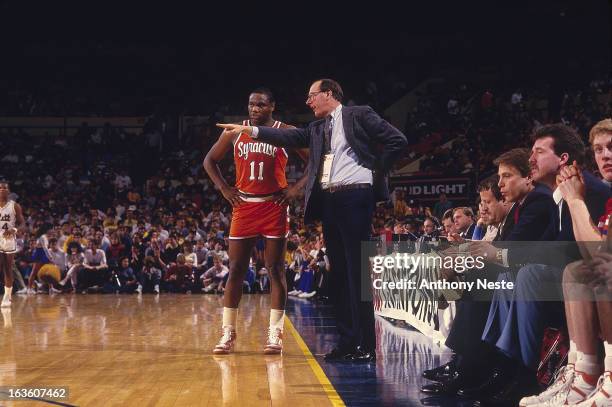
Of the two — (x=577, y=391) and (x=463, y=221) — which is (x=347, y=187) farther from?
(x=577, y=391)

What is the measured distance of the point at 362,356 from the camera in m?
4.97

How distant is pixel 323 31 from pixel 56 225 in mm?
9030

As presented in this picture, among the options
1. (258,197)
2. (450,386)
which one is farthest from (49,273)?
(450,386)

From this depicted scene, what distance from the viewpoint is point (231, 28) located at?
21.2 metres

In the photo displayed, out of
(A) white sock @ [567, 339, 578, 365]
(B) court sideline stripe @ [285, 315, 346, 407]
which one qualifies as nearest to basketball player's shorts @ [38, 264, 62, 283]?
(B) court sideline stripe @ [285, 315, 346, 407]

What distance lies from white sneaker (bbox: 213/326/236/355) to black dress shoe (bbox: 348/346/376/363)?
0.92m

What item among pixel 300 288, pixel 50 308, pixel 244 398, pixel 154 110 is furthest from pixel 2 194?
pixel 154 110

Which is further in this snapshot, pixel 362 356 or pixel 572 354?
pixel 362 356

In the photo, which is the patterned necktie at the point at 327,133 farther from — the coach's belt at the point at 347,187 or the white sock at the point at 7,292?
the white sock at the point at 7,292

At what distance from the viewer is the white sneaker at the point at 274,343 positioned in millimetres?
5371

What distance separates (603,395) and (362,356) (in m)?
2.39

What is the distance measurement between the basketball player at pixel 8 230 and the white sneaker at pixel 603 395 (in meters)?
9.15

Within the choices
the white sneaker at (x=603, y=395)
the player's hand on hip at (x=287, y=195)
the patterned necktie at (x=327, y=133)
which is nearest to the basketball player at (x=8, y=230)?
the player's hand on hip at (x=287, y=195)

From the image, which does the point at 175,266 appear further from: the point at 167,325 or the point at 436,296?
the point at 436,296
